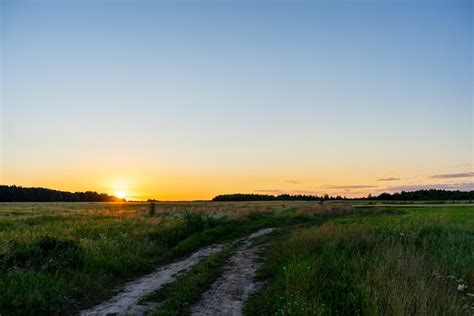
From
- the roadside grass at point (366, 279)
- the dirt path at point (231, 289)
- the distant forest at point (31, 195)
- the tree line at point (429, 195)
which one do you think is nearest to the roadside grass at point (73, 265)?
the dirt path at point (231, 289)

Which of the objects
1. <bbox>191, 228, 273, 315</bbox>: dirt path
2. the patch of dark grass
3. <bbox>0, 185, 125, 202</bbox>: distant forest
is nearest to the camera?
<bbox>191, 228, 273, 315</bbox>: dirt path

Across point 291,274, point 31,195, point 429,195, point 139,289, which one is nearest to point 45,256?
point 139,289

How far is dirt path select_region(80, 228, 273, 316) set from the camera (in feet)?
30.8

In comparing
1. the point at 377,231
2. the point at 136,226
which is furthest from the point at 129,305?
the point at 136,226

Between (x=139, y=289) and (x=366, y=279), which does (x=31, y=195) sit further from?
(x=366, y=279)

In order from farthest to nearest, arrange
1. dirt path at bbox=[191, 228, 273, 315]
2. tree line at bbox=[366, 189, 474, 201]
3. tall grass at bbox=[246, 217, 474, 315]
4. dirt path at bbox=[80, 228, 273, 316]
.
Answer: tree line at bbox=[366, 189, 474, 201]
dirt path at bbox=[80, 228, 273, 316]
dirt path at bbox=[191, 228, 273, 315]
tall grass at bbox=[246, 217, 474, 315]

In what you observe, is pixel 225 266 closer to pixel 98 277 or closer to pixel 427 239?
pixel 98 277

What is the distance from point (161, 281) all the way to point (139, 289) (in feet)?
3.53

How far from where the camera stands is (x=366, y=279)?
9664 millimetres

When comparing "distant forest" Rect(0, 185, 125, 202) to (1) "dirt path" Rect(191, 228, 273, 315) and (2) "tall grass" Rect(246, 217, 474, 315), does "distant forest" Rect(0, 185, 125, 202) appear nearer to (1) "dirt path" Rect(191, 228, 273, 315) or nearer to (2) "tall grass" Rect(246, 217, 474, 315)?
(1) "dirt path" Rect(191, 228, 273, 315)

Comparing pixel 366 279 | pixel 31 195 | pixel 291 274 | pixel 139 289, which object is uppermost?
pixel 366 279

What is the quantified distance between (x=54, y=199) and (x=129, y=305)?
639ft

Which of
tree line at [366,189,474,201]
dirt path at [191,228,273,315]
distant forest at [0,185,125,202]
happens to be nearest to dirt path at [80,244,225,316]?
dirt path at [191,228,273,315]

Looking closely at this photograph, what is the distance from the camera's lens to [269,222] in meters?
37.4
